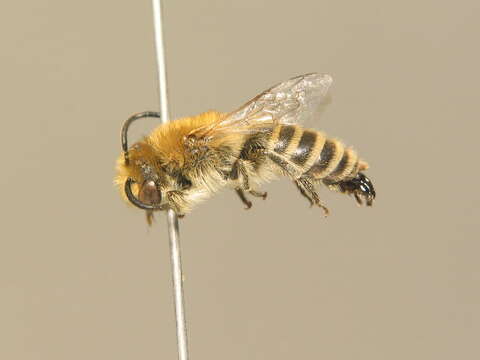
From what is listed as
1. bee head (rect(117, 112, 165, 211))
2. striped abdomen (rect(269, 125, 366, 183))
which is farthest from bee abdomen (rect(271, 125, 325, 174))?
bee head (rect(117, 112, 165, 211))

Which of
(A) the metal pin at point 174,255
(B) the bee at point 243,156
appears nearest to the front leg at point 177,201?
(B) the bee at point 243,156

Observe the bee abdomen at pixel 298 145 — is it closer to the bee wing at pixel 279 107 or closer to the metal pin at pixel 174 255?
the bee wing at pixel 279 107

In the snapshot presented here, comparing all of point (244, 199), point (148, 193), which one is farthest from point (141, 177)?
point (244, 199)

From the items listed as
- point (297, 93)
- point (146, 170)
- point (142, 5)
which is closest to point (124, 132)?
point (146, 170)

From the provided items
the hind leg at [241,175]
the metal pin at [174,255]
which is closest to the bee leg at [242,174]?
the hind leg at [241,175]

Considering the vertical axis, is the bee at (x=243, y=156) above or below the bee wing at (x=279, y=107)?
below

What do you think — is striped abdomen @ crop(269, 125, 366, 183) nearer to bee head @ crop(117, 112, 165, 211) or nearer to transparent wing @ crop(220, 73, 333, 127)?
transparent wing @ crop(220, 73, 333, 127)

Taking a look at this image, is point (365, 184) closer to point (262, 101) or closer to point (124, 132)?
point (262, 101)

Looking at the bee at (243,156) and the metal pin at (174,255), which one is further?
the bee at (243,156)

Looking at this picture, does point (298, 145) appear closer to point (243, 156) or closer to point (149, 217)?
point (243, 156)
